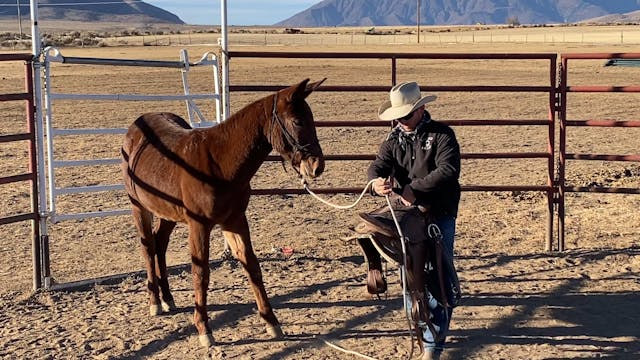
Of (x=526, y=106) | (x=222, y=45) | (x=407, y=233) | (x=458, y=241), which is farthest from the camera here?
(x=526, y=106)

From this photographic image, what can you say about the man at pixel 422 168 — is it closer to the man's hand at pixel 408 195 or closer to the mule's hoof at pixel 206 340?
the man's hand at pixel 408 195

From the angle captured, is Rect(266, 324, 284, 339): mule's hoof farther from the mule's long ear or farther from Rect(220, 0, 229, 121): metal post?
→ Rect(220, 0, 229, 121): metal post

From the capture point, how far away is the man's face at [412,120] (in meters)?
4.54

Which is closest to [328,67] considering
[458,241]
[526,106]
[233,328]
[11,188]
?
[526,106]

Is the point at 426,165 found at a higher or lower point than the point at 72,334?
higher

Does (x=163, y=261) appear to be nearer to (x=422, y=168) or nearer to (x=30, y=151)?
(x=30, y=151)

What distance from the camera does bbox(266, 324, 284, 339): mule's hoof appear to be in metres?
5.22

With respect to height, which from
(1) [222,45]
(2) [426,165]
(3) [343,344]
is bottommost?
(3) [343,344]

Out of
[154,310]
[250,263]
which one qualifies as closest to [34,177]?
[154,310]

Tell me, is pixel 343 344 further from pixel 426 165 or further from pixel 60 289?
pixel 60 289

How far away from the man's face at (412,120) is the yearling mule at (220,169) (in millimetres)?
521

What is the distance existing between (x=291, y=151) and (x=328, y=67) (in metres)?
29.0

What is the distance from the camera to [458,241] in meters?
7.68

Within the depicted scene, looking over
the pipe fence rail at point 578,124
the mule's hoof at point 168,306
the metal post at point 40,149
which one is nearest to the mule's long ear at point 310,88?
the mule's hoof at point 168,306
